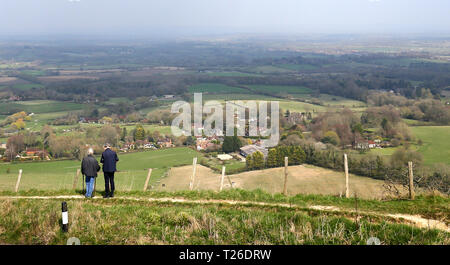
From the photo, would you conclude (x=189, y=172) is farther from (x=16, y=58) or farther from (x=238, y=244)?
(x=16, y=58)

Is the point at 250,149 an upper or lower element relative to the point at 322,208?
lower

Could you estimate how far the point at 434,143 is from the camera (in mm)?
36688

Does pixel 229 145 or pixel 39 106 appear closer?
pixel 229 145

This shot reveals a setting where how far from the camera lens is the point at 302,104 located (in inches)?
2404

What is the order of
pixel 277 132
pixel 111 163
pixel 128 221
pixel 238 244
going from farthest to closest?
pixel 277 132, pixel 111 163, pixel 128 221, pixel 238 244

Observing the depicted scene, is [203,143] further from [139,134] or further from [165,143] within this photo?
[139,134]

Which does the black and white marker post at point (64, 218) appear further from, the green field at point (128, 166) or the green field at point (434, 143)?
the green field at point (434, 143)

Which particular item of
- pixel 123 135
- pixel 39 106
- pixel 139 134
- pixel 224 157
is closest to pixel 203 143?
pixel 224 157

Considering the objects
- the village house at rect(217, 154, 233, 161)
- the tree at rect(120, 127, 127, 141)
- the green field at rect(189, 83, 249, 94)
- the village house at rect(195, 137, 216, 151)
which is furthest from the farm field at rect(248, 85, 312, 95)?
the village house at rect(217, 154, 233, 161)

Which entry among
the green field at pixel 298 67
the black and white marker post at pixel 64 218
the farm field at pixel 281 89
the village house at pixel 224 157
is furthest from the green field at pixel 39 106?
the green field at pixel 298 67

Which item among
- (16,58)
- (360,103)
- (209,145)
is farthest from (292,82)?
(16,58)

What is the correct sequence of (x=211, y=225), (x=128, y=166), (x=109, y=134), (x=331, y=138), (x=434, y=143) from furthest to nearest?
(x=109, y=134)
(x=331, y=138)
(x=434, y=143)
(x=128, y=166)
(x=211, y=225)

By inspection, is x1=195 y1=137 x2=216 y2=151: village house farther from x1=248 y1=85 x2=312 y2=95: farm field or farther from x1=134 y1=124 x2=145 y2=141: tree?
x1=248 y1=85 x2=312 y2=95: farm field

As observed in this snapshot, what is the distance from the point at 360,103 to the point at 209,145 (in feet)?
114
